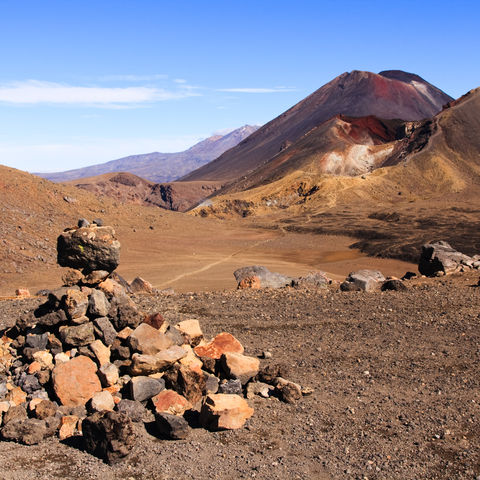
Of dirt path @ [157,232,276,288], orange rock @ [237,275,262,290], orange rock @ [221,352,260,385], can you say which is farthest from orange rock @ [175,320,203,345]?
dirt path @ [157,232,276,288]

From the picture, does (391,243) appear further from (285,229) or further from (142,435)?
(142,435)

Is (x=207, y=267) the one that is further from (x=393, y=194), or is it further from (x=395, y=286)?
(x=393, y=194)

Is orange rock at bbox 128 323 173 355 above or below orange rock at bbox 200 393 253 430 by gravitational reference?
above

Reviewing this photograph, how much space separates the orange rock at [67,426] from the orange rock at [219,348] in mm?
2302

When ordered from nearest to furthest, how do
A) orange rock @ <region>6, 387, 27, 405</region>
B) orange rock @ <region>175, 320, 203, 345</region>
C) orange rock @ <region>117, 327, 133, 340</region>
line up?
orange rock @ <region>6, 387, 27, 405</region>, orange rock @ <region>117, 327, 133, 340</region>, orange rock @ <region>175, 320, 203, 345</region>

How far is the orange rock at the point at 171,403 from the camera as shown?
738 cm

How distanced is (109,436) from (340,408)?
3272mm

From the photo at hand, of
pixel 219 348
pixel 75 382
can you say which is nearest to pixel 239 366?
pixel 219 348

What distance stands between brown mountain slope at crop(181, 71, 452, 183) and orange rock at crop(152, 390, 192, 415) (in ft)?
326

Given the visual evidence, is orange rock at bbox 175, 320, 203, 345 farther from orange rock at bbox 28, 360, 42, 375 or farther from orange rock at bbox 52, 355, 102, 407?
orange rock at bbox 28, 360, 42, 375

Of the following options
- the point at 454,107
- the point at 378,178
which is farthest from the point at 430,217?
the point at 454,107

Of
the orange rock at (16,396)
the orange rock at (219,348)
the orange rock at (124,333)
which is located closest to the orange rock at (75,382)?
the orange rock at (16,396)

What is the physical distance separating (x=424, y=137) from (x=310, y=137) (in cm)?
2107

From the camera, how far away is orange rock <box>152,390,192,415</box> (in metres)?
7.38
